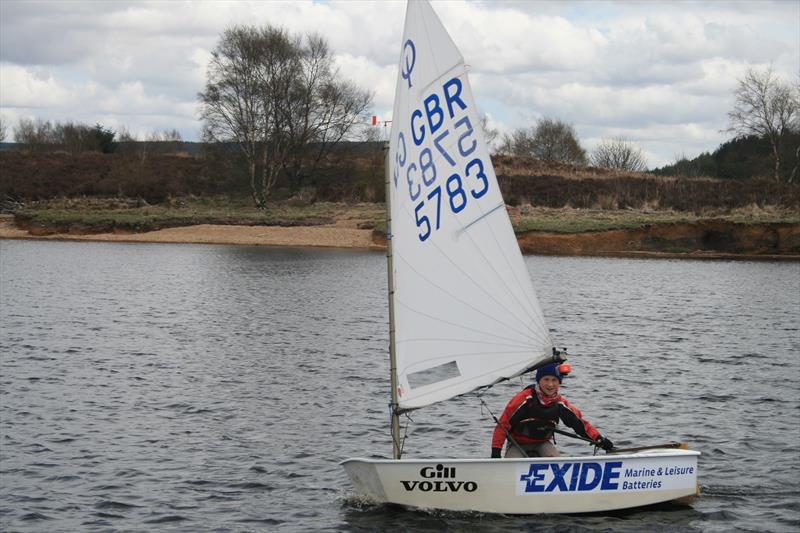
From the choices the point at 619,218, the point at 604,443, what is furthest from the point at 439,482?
the point at 619,218

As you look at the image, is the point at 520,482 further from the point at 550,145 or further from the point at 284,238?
the point at 550,145

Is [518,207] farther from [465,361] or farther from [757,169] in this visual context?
[465,361]

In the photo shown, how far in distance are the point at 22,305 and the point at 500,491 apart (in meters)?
27.4

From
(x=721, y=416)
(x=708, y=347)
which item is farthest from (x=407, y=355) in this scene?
(x=708, y=347)

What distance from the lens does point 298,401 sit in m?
21.4

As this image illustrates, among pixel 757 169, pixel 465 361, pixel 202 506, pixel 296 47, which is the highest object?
pixel 296 47

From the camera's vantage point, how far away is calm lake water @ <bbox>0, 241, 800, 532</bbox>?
562 inches

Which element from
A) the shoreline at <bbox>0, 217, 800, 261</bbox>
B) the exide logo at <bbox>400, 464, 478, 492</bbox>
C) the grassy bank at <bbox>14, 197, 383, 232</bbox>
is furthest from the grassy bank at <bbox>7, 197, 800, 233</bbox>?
the exide logo at <bbox>400, 464, 478, 492</bbox>

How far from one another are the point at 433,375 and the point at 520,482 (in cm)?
183

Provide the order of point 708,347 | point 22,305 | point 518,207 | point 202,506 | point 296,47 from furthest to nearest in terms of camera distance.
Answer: point 296,47 < point 518,207 < point 22,305 < point 708,347 < point 202,506

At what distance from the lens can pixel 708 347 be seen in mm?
29000

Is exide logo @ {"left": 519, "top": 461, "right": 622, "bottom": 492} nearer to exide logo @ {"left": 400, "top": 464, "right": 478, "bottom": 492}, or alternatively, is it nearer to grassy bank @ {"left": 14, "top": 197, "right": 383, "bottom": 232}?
exide logo @ {"left": 400, "top": 464, "right": 478, "bottom": 492}

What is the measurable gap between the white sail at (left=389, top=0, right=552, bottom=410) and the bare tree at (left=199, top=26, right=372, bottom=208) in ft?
204

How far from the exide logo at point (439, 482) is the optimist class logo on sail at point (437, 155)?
3.03 meters
